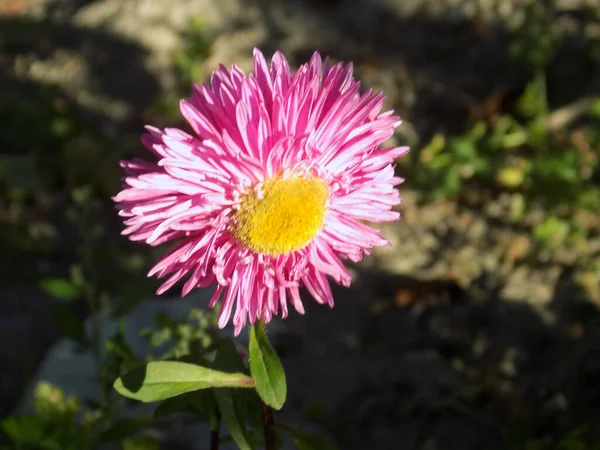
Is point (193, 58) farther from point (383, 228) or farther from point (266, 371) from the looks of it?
point (266, 371)

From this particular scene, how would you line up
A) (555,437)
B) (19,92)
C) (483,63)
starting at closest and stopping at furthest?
1. (555,437)
2. (483,63)
3. (19,92)

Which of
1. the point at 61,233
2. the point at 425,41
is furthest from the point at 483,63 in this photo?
the point at 61,233

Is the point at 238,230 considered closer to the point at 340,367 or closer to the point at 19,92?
the point at 340,367

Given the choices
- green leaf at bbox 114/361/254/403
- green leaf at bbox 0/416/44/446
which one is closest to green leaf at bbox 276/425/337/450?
green leaf at bbox 114/361/254/403

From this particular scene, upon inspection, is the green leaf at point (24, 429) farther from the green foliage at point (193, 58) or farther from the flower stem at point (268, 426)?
the green foliage at point (193, 58)

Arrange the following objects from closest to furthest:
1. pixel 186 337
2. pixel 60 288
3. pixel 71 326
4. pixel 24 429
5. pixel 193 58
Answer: pixel 186 337
pixel 24 429
pixel 71 326
pixel 60 288
pixel 193 58

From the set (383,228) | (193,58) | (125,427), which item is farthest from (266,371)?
(193,58)
